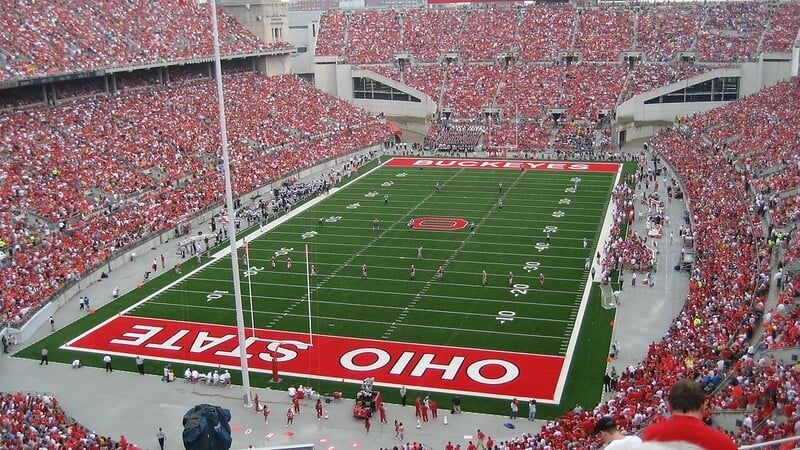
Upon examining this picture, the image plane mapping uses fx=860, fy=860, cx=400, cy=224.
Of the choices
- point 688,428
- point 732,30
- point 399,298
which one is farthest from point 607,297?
point 732,30

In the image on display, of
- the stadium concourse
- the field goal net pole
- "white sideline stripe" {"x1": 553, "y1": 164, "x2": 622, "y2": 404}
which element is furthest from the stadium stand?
the field goal net pole

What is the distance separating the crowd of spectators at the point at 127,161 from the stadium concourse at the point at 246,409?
432 cm

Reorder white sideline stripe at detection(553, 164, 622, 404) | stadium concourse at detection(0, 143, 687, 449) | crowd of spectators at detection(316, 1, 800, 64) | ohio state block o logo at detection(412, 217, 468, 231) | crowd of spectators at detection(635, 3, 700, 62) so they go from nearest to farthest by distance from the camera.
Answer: stadium concourse at detection(0, 143, 687, 449) → white sideline stripe at detection(553, 164, 622, 404) → ohio state block o logo at detection(412, 217, 468, 231) → crowd of spectators at detection(316, 1, 800, 64) → crowd of spectators at detection(635, 3, 700, 62)

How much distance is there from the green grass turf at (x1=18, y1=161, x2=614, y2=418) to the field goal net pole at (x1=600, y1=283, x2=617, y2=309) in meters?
0.27

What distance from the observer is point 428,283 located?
26.9 metres

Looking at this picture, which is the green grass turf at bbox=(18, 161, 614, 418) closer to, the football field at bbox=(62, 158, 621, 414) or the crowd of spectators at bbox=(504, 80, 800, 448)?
the football field at bbox=(62, 158, 621, 414)

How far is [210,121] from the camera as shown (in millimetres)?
45406

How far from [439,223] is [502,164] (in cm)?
1299

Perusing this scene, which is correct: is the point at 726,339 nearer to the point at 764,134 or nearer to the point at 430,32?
the point at 764,134

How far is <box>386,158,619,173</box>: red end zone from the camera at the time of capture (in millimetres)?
44562

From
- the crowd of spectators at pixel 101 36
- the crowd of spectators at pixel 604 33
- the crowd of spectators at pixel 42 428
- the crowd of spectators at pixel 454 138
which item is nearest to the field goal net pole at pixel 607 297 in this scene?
the crowd of spectators at pixel 42 428

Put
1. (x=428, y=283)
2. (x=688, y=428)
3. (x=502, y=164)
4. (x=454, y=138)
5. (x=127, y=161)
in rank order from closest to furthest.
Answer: (x=688, y=428)
(x=428, y=283)
(x=127, y=161)
(x=502, y=164)
(x=454, y=138)

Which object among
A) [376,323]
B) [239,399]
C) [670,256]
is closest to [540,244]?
[670,256]

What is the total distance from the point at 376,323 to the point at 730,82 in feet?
125
